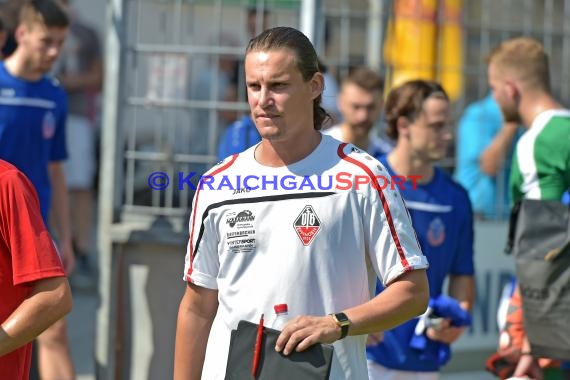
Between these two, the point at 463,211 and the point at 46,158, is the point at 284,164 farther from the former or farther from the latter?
the point at 46,158

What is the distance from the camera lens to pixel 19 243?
353 cm

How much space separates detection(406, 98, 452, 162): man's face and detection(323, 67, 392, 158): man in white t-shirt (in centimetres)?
68

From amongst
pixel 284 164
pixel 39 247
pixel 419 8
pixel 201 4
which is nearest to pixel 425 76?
pixel 419 8

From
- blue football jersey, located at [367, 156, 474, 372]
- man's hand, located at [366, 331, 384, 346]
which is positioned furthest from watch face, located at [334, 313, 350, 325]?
blue football jersey, located at [367, 156, 474, 372]

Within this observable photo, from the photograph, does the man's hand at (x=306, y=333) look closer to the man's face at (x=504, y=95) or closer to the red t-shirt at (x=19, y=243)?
the red t-shirt at (x=19, y=243)

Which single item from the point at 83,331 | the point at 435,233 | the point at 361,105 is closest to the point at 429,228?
the point at 435,233

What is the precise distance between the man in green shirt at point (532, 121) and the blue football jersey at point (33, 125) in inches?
95.3

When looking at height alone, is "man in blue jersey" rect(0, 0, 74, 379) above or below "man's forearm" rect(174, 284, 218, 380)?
above

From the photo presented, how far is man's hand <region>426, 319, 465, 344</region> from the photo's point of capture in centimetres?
545

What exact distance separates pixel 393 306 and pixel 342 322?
0.60 feet

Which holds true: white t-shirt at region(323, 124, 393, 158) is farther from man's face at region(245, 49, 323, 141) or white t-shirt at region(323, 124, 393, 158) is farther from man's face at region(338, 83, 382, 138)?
man's face at region(245, 49, 323, 141)

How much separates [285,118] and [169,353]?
3.14 metres

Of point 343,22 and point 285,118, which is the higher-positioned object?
point 343,22

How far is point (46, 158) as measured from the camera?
667 centimetres
